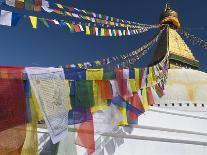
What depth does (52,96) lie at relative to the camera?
5789mm

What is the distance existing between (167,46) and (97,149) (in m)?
12.5

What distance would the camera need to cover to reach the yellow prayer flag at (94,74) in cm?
670

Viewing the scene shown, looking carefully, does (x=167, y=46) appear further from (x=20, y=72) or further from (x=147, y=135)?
(x=20, y=72)

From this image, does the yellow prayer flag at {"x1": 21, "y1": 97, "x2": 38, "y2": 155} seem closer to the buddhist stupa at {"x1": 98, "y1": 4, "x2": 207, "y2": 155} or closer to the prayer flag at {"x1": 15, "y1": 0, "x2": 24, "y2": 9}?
the prayer flag at {"x1": 15, "y1": 0, "x2": 24, "y2": 9}

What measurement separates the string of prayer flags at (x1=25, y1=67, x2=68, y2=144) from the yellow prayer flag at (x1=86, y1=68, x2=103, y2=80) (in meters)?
0.69

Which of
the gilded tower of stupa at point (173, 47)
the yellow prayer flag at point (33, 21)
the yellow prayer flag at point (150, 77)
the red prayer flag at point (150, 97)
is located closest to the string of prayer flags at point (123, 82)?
the red prayer flag at point (150, 97)

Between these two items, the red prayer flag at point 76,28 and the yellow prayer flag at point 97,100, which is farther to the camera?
the red prayer flag at point 76,28

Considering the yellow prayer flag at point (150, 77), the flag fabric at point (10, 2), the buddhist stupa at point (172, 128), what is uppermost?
the flag fabric at point (10, 2)

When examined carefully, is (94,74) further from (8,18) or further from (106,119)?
(8,18)

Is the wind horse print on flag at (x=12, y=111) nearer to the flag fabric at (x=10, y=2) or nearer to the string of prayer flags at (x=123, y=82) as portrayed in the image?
the flag fabric at (x=10, y=2)

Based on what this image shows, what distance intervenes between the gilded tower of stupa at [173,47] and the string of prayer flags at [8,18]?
512 inches

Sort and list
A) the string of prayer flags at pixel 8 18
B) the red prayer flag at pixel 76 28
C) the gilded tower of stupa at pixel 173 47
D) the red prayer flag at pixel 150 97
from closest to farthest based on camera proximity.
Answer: the string of prayer flags at pixel 8 18
the red prayer flag at pixel 76 28
the red prayer flag at pixel 150 97
the gilded tower of stupa at pixel 173 47

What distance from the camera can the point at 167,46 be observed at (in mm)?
19219

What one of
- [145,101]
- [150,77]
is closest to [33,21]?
[145,101]
